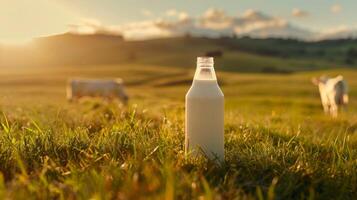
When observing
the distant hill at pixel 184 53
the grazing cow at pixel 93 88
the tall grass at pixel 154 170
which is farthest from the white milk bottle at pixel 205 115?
the distant hill at pixel 184 53

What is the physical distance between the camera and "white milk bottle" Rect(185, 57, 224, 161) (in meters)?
3.52

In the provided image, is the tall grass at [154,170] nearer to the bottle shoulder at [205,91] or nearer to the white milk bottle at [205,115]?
the white milk bottle at [205,115]

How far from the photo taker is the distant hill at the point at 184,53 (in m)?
90.0

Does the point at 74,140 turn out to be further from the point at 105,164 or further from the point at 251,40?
the point at 251,40

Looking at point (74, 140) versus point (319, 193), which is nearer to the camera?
point (319, 193)

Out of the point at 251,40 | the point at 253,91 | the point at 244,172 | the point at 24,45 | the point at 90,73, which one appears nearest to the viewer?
the point at 244,172

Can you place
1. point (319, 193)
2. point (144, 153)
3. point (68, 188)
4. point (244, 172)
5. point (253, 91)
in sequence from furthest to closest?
point (253, 91), point (144, 153), point (244, 172), point (319, 193), point (68, 188)

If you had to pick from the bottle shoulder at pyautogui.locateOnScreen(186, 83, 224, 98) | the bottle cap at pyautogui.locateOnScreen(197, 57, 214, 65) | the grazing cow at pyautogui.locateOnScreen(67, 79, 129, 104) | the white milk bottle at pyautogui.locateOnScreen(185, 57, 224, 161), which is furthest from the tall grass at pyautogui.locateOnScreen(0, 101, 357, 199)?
the grazing cow at pyautogui.locateOnScreen(67, 79, 129, 104)

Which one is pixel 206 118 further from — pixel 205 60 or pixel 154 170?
pixel 154 170

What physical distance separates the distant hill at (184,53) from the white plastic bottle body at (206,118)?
78.4 meters

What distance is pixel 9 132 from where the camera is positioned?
389 cm

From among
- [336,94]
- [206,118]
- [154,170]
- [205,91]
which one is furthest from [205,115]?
[336,94]

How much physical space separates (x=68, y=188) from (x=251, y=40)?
142m

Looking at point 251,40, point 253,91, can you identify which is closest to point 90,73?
point 253,91
